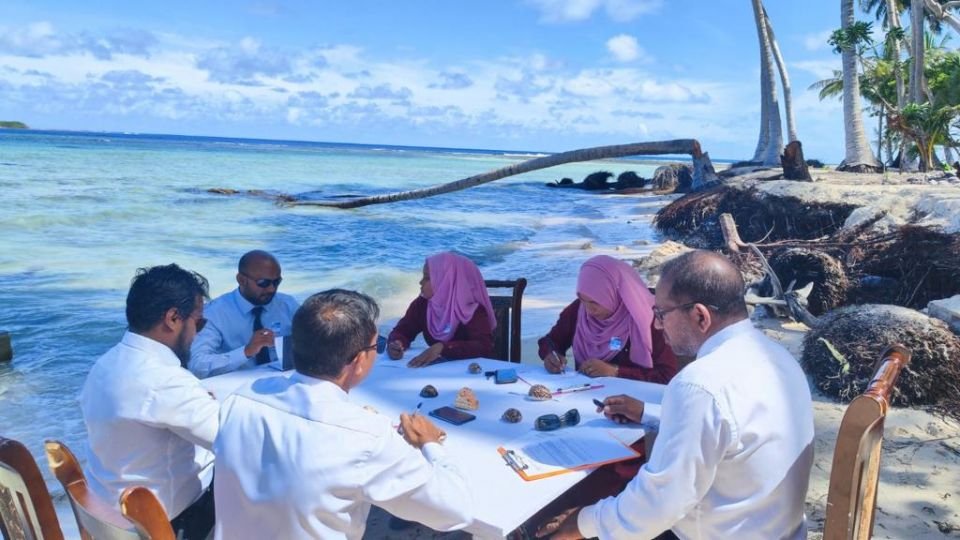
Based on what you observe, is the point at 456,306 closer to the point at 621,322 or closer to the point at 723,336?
the point at 621,322

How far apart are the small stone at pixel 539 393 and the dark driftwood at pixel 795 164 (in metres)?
11.5

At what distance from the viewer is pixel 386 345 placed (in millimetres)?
3881

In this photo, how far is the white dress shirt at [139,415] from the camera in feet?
7.26

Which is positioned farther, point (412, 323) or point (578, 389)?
point (412, 323)

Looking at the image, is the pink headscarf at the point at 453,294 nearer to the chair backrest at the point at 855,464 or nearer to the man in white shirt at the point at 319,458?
the man in white shirt at the point at 319,458

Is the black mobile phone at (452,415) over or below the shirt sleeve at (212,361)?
over

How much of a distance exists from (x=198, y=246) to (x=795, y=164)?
11837 mm

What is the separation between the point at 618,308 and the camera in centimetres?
374

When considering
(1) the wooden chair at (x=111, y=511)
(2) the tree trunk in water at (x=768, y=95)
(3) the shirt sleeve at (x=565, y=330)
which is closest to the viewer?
(1) the wooden chair at (x=111, y=511)

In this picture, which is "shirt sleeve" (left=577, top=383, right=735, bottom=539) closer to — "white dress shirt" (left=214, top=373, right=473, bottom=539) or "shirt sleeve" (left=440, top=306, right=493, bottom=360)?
"white dress shirt" (left=214, top=373, right=473, bottom=539)

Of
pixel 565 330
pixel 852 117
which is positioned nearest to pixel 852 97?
pixel 852 117

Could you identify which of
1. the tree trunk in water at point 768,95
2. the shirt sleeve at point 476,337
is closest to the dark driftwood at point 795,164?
the tree trunk in water at point 768,95

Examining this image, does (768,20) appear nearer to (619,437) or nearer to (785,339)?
(785,339)

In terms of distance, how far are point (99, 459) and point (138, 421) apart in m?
0.24
